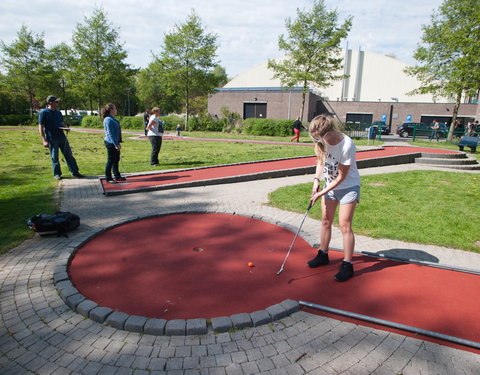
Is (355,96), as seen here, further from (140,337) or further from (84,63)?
(140,337)

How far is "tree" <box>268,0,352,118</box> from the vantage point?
938 inches

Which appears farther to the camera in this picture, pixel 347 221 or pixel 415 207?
pixel 415 207

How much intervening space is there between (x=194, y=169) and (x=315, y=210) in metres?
5.12

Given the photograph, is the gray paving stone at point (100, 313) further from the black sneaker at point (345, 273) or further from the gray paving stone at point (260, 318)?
Answer: the black sneaker at point (345, 273)

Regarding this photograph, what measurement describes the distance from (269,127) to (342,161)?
80.5 feet

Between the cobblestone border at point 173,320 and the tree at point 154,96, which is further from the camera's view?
the tree at point 154,96

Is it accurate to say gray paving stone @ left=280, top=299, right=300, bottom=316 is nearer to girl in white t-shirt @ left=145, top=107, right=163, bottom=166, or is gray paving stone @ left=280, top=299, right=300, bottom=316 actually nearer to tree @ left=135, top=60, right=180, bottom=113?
girl in white t-shirt @ left=145, top=107, right=163, bottom=166

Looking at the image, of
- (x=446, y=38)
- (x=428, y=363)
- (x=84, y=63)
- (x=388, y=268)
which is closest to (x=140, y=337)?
(x=428, y=363)

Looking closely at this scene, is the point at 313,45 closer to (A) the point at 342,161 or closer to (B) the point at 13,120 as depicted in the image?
(A) the point at 342,161

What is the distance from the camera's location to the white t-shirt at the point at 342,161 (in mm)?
Answer: 3480

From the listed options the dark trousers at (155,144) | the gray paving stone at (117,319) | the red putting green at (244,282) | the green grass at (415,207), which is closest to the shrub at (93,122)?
the dark trousers at (155,144)

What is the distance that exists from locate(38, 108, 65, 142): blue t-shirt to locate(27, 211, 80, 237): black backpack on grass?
427 cm

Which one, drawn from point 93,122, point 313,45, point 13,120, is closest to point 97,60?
point 93,122

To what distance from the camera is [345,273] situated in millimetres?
3830
